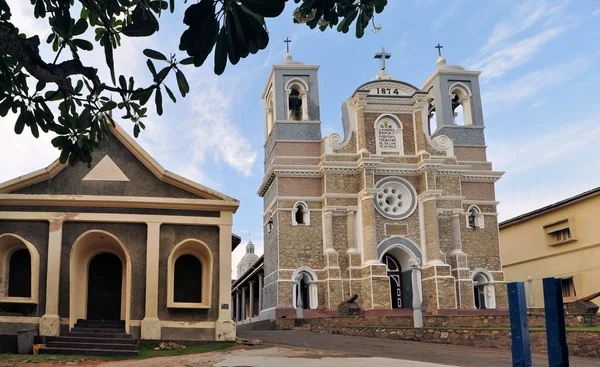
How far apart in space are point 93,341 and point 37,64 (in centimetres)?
1071

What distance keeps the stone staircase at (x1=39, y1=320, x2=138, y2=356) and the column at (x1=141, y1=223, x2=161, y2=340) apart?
56 centimetres

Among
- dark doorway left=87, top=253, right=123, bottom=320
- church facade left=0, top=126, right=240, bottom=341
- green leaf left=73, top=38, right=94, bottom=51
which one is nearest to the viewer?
green leaf left=73, top=38, right=94, bottom=51

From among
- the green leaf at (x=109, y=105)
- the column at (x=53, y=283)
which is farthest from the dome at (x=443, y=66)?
the green leaf at (x=109, y=105)

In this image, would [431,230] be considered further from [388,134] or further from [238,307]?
[238,307]

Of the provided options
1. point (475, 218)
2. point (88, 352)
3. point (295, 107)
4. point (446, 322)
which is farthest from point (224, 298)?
point (475, 218)

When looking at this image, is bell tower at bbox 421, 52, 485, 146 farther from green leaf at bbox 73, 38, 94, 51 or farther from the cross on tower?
green leaf at bbox 73, 38, 94, 51

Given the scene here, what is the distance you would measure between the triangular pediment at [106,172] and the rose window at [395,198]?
18198 millimetres

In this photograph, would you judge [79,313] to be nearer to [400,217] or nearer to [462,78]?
[400,217]

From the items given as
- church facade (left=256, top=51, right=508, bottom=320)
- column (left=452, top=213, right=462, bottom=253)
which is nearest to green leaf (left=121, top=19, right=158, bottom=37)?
church facade (left=256, top=51, right=508, bottom=320)

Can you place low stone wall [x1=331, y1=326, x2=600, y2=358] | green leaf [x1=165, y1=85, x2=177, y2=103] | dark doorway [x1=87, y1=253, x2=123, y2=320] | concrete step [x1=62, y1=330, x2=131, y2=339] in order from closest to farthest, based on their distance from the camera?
green leaf [x1=165, y1=85, x2=177, y2=103] → low stone wall [x1=331, y1=326, x2=600, y2=358] → concrete step [x1=62, y1=330, x2=131, y2=339] → dark doorway [x1=87, y1=253, x2=123, y2=320]

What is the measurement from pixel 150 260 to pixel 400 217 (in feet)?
61.9

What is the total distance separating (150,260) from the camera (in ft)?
51.6

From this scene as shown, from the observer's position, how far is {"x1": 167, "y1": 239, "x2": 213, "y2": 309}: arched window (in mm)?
15977

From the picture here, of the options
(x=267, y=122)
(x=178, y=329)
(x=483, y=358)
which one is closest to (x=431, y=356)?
(x=483, y=358)
